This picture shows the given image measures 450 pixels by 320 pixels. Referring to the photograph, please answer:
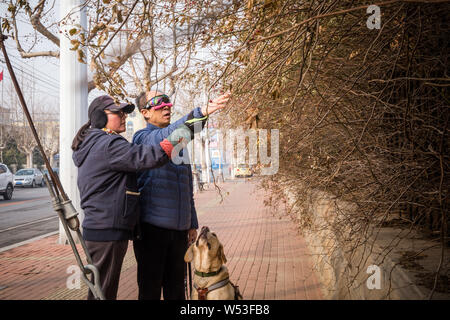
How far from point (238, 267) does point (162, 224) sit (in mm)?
3741

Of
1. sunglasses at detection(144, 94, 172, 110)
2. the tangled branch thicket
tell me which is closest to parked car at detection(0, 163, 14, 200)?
the tangled branch thicket

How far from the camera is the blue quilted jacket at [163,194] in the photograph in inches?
125

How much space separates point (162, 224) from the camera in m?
3.17

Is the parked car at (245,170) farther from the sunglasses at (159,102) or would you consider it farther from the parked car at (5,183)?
the parked car at (5,183)

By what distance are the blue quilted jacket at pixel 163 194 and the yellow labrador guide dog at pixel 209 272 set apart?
249 millimetres

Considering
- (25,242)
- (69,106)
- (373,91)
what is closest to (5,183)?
(25,242)

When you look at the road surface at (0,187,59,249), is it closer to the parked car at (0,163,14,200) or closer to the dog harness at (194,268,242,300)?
the parked car at (0,163,14,200)

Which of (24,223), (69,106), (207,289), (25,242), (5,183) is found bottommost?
(24,223)

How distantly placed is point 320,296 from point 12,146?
197ft

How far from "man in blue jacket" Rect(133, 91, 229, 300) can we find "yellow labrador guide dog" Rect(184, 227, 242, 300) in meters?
0.19

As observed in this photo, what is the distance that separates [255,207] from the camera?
52.6 ft

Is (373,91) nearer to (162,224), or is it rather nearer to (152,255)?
(162,224)
